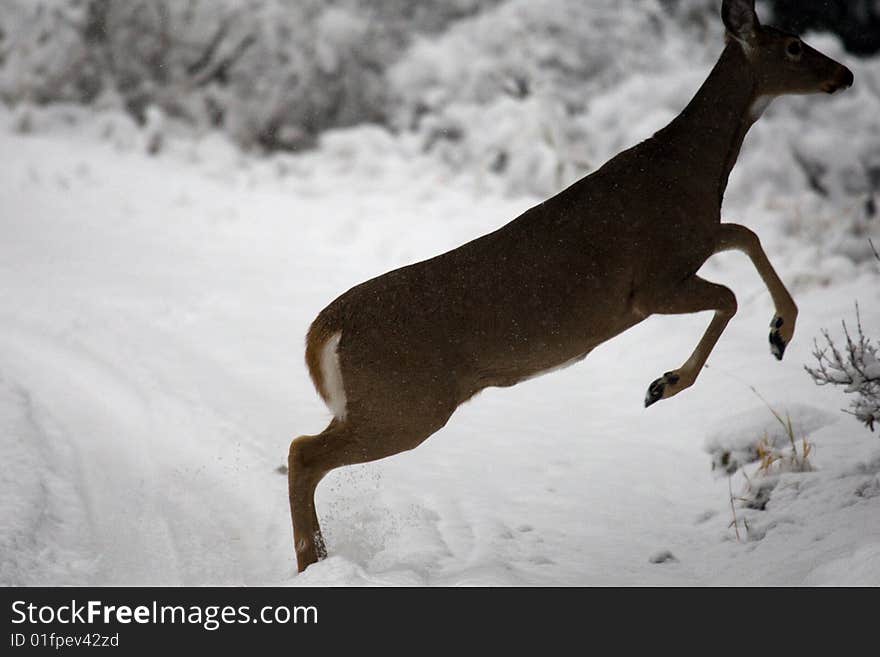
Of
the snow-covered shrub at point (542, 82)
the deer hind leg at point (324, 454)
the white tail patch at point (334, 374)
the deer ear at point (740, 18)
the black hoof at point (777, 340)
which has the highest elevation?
the snow-covered shrub at point (542, 82)

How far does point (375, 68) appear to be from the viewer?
52.7 feet

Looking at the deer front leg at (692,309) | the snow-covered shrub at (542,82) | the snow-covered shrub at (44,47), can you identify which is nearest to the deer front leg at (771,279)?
the deer front leg at (692,309)

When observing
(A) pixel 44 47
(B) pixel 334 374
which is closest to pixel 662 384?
(B) pixel 334 374

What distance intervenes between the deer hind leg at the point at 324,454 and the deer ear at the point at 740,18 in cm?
194

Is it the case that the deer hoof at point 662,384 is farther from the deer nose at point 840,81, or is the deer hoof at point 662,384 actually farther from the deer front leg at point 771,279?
the deer nose at point 840,81

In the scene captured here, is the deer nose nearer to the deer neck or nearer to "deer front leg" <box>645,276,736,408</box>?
the deer neck

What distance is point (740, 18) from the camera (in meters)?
3.89

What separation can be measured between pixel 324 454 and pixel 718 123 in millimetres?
2032

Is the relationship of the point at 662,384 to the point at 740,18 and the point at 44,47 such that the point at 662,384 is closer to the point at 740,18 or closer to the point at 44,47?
the point at 740,18

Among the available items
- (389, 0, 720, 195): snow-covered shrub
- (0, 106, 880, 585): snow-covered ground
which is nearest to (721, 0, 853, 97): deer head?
(0, 106, 880, 585): snow-covered ground

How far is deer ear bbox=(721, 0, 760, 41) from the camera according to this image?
3.87 meters

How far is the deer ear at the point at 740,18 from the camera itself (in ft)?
12.7
